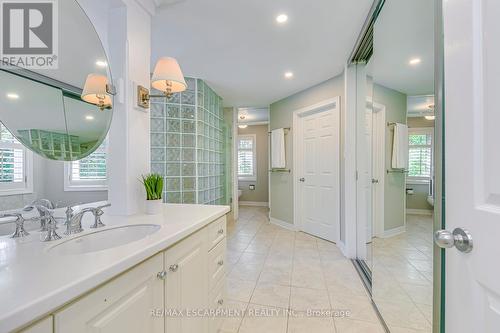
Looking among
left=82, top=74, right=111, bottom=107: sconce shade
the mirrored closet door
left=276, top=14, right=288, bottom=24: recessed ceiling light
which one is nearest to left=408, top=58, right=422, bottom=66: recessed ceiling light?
the mirrored closet door

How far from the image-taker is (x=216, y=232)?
1.41 metres

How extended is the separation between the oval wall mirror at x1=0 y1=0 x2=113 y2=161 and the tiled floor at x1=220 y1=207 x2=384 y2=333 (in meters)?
1.55

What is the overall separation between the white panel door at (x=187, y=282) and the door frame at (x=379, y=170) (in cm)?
135

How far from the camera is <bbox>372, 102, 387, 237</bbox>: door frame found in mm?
1642

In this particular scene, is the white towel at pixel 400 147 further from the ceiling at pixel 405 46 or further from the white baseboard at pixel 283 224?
the white baseboard at pixel 283 224

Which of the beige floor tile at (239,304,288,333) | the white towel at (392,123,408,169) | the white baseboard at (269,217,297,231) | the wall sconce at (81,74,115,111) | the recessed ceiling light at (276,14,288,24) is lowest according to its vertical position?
the beige floor tile at (239,304,288,333)

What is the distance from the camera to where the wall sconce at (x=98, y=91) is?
1282mm

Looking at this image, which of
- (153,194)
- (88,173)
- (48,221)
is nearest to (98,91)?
(88,173)

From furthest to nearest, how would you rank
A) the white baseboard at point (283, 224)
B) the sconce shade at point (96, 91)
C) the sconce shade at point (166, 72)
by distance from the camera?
the white baseboard at point (283, 224) → the sconce shade at point (166, 72) → the sconce shade at point (96, 91)

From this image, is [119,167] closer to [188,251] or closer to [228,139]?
[188,251]

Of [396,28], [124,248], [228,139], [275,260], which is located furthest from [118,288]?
[228,139]

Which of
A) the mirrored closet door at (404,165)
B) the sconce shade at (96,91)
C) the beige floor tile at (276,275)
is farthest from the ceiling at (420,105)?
the beige floor tile at (276,275)

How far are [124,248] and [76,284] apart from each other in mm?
230

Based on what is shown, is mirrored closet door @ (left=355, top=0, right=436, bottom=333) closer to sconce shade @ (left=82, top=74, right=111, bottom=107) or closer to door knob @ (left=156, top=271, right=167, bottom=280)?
door knob @ (left=156, top=271, right=167, bottom=280)
